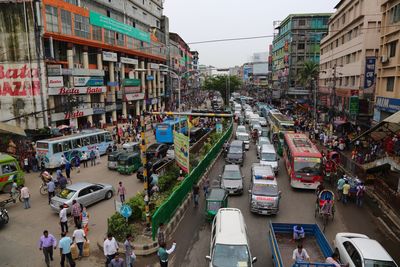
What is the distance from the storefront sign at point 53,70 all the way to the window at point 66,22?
475cm

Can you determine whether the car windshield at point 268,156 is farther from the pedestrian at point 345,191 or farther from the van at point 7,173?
the van at point 7,173

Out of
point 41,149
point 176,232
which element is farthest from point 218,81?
point 176,232

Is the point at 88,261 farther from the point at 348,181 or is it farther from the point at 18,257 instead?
the point at 348,181

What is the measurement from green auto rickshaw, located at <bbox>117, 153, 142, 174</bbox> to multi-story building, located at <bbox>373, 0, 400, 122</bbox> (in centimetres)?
2052

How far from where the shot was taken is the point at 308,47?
81.1 meters

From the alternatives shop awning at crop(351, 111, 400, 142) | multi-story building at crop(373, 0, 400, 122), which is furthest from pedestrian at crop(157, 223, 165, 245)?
multi-story building at crop(373, 0, 400, 122)

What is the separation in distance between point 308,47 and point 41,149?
72.9 meters

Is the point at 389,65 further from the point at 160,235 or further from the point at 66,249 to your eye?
the point at 66,249

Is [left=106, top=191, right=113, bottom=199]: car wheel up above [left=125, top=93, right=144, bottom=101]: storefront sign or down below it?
below

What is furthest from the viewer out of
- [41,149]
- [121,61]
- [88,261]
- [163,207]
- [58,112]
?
[121,61]

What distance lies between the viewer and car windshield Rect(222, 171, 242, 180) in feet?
68.3

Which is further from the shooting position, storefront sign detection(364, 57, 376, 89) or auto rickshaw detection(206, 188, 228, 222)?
storefront sign detection(364, 57, 376, 89)

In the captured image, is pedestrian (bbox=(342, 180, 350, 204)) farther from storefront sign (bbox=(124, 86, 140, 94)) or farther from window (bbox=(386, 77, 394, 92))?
storefront sign (bbox=(124, 86, 140, 94))

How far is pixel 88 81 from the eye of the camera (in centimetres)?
4256
